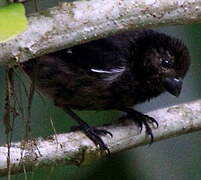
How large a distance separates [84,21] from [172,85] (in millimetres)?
1057

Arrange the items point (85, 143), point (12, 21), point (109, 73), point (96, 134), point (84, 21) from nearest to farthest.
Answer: point (12, 21) < point (84, 21) < point (85, 143) < point (96, 134) < point (109, 73)

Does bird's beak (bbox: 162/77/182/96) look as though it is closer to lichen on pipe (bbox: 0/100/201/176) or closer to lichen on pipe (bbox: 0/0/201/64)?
lichen on pipe (bbox: 0/100/201/176)

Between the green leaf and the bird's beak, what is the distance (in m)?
1.21

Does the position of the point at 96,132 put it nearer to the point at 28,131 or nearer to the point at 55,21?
the point at 28,131

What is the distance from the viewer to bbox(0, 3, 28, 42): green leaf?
1351mm

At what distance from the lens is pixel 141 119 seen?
275cm

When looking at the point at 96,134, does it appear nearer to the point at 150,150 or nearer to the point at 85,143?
the point at 85,143

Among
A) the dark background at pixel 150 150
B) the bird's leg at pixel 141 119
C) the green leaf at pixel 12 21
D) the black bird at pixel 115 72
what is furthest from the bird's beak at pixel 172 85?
the green leaf at pixel 12 21

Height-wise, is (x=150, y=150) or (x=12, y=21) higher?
(x=12, y=21)

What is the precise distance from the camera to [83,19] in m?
1.66

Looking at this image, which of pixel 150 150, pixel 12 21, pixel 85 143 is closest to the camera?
pixel 12 21

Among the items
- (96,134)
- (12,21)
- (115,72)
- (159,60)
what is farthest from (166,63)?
(12,21)

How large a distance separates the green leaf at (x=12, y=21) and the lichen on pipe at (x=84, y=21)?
125 mm

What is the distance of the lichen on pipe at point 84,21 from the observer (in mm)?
1625
